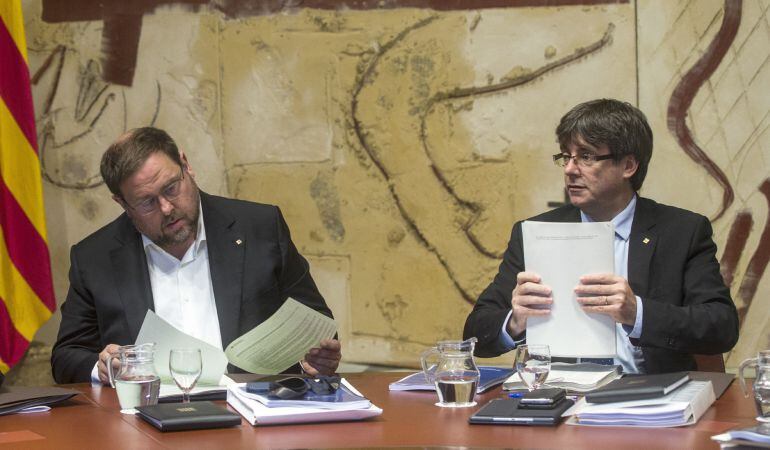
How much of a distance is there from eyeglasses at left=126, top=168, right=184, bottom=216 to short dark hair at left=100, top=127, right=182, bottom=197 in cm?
7

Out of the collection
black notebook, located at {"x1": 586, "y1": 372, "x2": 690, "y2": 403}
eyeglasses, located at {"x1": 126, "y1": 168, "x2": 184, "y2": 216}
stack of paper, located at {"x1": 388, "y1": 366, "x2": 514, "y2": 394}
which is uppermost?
eyeglasses, located at {"x1": 126, "y1": 168, "x2": 184, "y2": 216}

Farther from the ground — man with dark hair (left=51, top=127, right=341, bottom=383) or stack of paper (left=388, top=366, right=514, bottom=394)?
man with dark hair (left=51, top=127, right=341, bottom=383)

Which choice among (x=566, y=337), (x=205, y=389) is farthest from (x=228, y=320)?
(x=566, y=337)

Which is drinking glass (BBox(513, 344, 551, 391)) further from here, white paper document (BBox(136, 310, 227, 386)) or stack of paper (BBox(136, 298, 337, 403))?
white paper document (BBox(136, 310, 227, 386))

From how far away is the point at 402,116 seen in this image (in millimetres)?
4180

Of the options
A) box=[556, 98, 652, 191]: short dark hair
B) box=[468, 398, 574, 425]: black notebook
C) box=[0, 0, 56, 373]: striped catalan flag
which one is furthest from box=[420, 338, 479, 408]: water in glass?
box=[0, 0, 56, 373]: striped catalan flag

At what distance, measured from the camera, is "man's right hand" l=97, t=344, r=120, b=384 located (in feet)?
8.70

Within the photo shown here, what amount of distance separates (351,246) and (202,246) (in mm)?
1080

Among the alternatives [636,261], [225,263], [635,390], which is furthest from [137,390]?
[636,261]

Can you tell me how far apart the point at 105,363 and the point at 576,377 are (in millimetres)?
1233

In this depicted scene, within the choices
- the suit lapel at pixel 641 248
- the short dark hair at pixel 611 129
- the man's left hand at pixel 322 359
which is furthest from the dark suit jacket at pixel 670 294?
the man's left hand at pixel 322 359

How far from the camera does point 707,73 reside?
3.84 m

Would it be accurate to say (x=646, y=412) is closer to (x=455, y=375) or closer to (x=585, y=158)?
(x=455, y=375)

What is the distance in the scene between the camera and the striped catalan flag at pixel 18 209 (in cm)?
415
